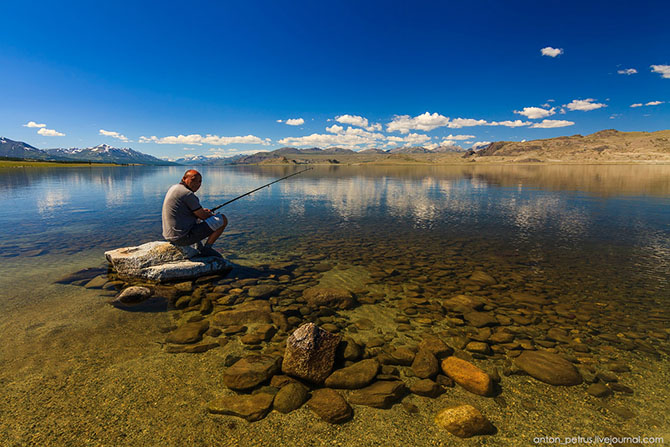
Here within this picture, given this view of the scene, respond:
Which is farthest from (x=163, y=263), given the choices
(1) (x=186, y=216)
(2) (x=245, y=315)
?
(2) (x=245, y=315)

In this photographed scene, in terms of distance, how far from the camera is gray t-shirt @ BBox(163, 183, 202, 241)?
967cm

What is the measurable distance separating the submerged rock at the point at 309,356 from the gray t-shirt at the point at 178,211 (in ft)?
21.1

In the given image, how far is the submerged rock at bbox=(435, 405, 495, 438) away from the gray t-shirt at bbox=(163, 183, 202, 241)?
9.05 m

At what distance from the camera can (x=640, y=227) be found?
18.4 metres

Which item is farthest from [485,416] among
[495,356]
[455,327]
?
[455,327]

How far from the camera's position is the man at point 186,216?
9.70m

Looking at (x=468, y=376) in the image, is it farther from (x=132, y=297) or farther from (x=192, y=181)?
(x=192, y=181)

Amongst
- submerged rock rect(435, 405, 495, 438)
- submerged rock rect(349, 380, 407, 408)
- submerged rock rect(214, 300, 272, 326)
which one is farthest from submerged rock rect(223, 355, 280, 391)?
submerged rock rect(435, 405, 495, 438)

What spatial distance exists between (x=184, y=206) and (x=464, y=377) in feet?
31.1

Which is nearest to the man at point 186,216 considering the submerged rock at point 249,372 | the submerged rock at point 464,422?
the submerged rock at point 249,372

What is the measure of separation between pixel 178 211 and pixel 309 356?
23.4ft

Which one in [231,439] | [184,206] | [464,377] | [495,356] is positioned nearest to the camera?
[231,439]

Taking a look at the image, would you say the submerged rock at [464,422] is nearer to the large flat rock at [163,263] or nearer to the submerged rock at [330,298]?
the submerged rock at [330,298]

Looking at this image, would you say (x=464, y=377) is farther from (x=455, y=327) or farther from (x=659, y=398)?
(x=659, y=398)
